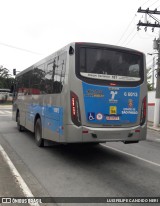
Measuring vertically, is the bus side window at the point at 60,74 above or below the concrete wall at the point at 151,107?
above

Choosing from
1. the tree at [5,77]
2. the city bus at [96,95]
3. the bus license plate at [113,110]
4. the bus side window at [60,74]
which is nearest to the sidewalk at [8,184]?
the city bus at [96,95]

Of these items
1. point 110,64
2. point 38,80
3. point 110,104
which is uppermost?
point 110,64

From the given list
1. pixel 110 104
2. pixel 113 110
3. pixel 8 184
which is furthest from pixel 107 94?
pixel 8 184

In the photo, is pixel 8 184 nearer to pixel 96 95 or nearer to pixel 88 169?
pixel 88 169

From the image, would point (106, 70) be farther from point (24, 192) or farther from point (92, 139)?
point (24, 192)

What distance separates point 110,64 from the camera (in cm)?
870

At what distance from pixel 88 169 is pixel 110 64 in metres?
2.96

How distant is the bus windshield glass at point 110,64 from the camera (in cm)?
838

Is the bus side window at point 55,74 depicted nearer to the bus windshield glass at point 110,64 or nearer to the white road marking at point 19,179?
the bus windshield glass at point 110,64

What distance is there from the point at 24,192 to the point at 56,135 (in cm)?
311

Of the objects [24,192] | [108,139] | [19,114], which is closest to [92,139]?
[108,139]

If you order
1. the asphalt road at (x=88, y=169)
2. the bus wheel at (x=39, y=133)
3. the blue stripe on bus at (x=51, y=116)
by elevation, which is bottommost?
the asphalt road at (x=88, y=169)

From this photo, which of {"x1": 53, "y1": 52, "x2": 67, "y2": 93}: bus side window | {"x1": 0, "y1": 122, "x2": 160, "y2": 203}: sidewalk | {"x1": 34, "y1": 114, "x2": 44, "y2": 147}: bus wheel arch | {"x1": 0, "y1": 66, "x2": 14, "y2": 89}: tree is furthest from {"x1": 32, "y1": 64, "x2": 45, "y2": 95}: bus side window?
{"x1": 0, "y1": 66, "x2": 14, "y2": 89}: tree

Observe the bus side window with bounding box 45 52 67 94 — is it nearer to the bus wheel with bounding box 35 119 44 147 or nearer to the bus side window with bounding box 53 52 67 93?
the bus side window with bounding box 53 52 67 93
